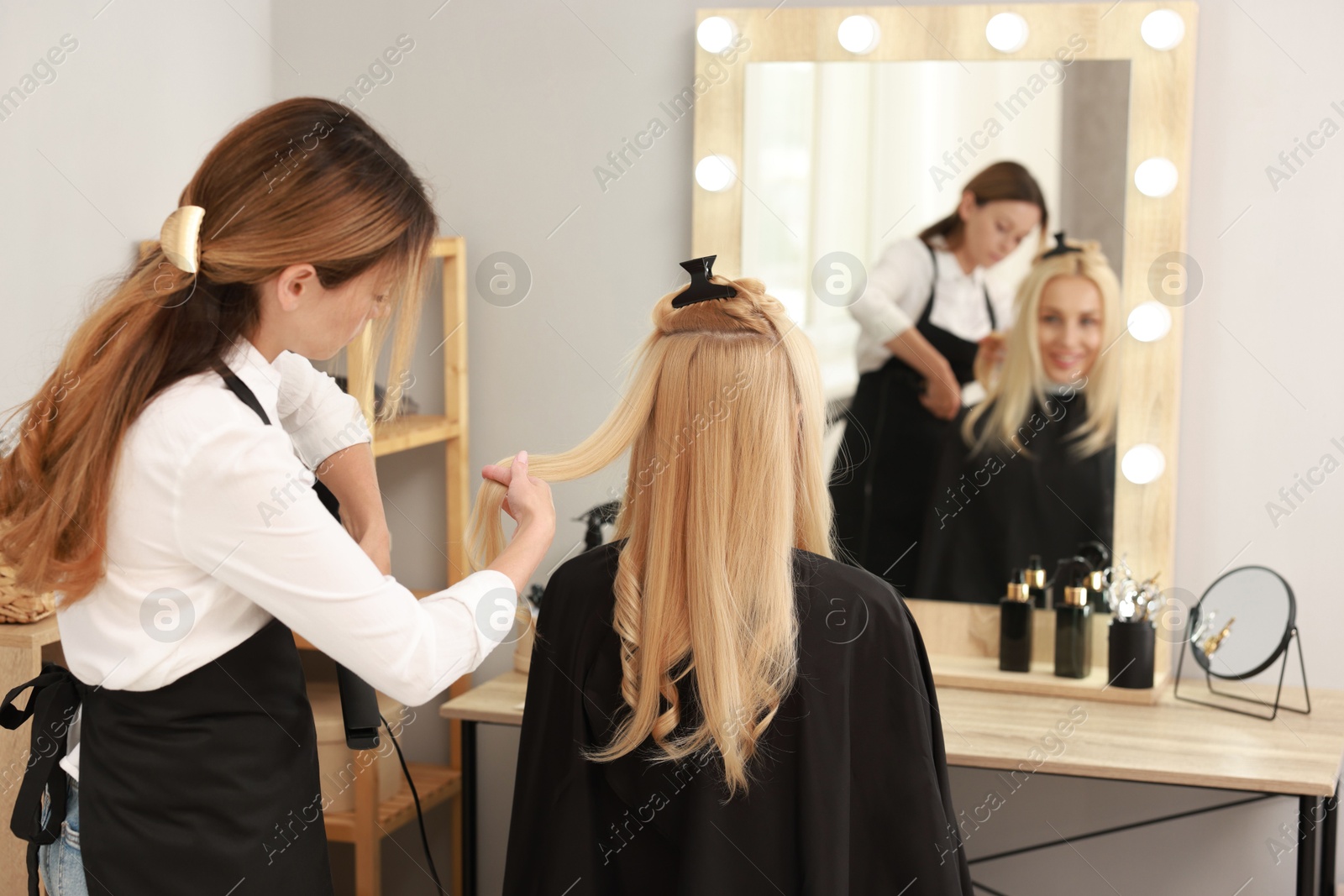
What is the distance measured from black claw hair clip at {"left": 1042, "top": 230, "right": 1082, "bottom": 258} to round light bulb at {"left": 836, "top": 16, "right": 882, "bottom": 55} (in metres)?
0.40

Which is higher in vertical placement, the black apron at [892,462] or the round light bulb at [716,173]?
the round light bulb at [716,173]

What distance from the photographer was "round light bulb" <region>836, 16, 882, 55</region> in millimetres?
1731

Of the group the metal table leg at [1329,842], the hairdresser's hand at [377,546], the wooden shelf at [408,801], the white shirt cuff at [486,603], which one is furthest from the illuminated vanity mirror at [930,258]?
the white shirt cuff at [486,603]

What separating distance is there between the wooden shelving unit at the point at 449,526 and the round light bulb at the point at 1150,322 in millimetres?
1057

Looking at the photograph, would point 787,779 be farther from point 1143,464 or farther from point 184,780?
point 1143,464

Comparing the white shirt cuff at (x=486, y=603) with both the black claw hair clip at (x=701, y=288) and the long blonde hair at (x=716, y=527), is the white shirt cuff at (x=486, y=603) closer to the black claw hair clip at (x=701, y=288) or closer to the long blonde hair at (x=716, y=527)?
the long blonde hair at (x=716, y=527)

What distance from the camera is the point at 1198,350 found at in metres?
1.68

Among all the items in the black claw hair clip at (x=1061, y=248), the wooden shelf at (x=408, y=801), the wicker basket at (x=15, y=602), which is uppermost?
the black claw hair clip at (x=1061, y=248)

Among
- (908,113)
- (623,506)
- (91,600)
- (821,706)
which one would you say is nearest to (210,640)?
(91,600)

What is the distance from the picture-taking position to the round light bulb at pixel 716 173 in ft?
5.92

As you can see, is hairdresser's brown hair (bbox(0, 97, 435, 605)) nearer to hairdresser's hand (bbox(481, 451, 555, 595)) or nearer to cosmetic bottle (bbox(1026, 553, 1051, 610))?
hairdresser's hand (bbox(481, 451, 555, 595))

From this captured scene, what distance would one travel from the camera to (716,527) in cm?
106

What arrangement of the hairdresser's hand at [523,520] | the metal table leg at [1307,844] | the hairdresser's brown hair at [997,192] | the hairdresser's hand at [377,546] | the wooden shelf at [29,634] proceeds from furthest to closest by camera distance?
the hairdresser's brown hair at [997,192] → the metal table leg at [1307,844] → the wooden shelf at [29,634] → the hairdresser's hand at [377,546] → the hairdresser's hand at [523,520]

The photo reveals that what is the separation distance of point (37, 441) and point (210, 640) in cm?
19
